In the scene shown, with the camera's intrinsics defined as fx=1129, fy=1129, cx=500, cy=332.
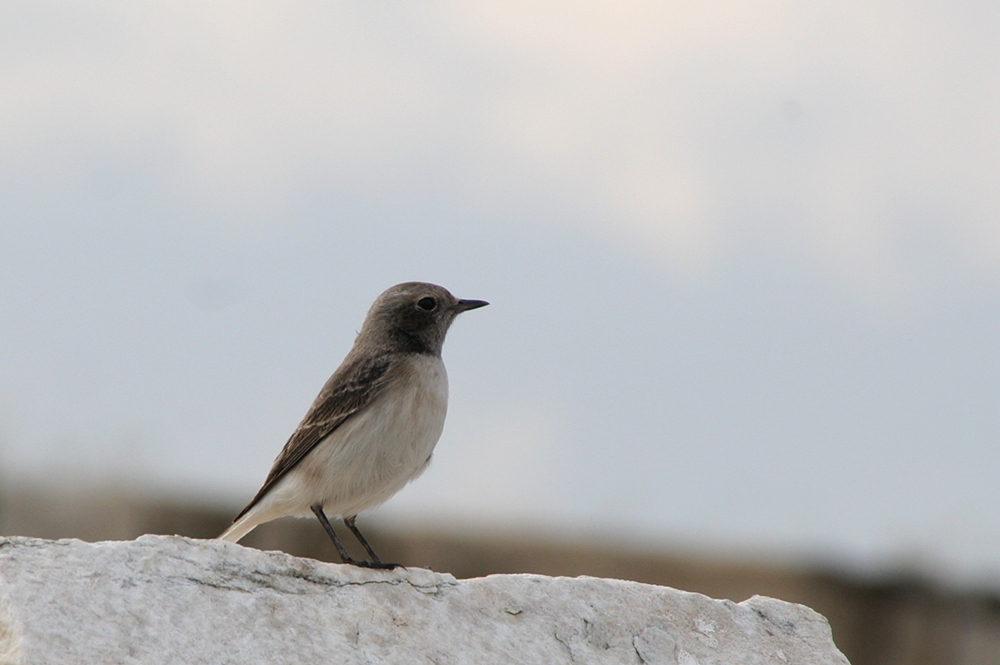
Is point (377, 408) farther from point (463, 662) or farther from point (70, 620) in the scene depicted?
point (70, 620)

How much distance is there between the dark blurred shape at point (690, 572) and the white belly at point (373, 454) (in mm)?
5224

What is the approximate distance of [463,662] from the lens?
4398 millimetres

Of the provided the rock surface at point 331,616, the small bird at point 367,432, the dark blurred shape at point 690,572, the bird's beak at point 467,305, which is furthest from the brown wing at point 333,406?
the dark blurred shape at point 690,572

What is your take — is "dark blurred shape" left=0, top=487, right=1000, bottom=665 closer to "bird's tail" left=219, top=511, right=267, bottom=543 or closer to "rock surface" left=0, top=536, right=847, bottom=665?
"bird's tail" left=219, top=511, right=267, bottom=543

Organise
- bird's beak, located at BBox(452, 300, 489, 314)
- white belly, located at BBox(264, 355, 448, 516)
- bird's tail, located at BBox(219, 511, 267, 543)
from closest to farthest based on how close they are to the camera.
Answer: white belly, located at BBox(264, 355, 448, 516) → bird's tail, located at BBox(219, 511, 267, 543) → bird's beak, located at BBox(452, 300, 489, 314)

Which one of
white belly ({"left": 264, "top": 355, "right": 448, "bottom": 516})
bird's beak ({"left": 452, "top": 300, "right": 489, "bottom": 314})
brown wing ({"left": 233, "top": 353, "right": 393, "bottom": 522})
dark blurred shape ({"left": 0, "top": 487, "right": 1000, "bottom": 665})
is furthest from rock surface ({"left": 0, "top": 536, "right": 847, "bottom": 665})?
dark blurred shape ({"left": 0, "top": 487, "right": 1000, "bottom": 665})

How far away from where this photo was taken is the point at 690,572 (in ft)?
37.8

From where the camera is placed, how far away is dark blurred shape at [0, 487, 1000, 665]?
443 inches

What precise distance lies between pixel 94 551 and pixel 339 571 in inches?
39.4

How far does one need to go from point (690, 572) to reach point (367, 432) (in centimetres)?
649

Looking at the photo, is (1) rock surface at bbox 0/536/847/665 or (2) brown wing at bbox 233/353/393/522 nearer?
(1) rock surface at bbox 0/536/847/665

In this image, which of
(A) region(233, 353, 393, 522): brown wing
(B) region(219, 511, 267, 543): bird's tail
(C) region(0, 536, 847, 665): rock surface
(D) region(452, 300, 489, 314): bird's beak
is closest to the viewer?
(C) region(0, 536, 847, 665): rock surface

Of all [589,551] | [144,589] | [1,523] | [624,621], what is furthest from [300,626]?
[1,523]

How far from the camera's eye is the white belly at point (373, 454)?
5.86 meters
